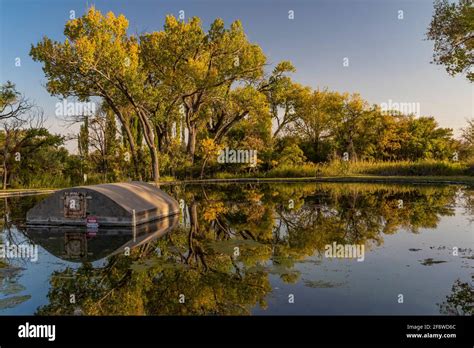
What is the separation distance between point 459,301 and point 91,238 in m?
9.06

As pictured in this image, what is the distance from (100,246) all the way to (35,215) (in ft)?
15.9

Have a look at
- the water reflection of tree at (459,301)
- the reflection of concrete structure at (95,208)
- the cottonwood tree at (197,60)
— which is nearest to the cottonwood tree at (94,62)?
the cottonwood tree at (197,60)

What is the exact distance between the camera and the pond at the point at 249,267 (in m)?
6.57

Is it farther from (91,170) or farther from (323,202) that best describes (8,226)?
(91,170)

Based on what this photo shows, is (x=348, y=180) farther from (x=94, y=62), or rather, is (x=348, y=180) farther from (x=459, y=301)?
(x=459, y=301)

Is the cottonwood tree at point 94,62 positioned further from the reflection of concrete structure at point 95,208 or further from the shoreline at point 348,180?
the reflection of concrete structure at point 95,208

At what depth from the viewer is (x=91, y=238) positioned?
1198 centimetres

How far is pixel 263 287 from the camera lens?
740 cm

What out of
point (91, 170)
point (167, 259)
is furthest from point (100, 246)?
point (91, 170)

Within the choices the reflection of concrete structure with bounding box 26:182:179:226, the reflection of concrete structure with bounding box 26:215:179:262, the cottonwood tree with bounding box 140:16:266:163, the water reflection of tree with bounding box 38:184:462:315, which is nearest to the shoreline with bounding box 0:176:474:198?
the cottonwood tree with bounding box 140:16:266:163

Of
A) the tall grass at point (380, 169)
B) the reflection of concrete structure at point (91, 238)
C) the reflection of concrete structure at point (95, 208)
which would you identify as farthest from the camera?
the tall grass at point (380, 169)

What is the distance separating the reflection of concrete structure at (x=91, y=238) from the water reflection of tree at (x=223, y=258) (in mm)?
571

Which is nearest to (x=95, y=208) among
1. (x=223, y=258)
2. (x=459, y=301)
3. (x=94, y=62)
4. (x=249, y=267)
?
(x=223, y=258)

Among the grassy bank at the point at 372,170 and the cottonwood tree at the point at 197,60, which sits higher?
the cottonwood tree at the point at 197,60
